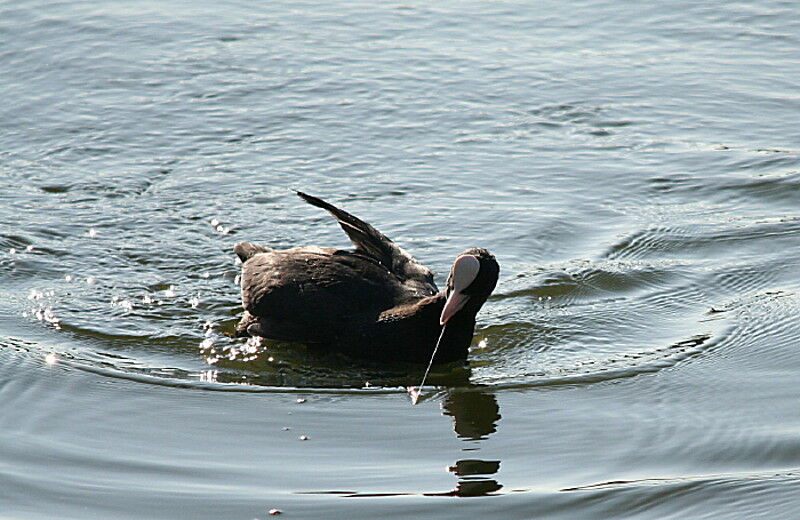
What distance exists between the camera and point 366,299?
23.4 feet

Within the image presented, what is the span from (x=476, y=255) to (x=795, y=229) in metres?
3.41

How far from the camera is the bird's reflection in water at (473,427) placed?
5.45 metres

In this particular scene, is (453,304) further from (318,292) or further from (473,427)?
(318,292)

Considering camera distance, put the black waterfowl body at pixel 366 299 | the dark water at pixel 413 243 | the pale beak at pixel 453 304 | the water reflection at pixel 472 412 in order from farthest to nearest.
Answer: the black waterfowl body at pixel 366 299 → the pale beak at pixel 453 304 → the water reflection at pixel 472 412 → the dark water at pixel 413 243

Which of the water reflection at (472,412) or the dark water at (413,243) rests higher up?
the dark water at (413,243)

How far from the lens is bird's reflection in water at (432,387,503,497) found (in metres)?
5.45

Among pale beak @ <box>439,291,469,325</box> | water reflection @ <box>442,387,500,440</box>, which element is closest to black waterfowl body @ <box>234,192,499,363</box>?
pale beak @ <box>439,291,469,325</box>

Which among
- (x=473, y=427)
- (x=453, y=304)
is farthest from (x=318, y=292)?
(x=473, y=427)

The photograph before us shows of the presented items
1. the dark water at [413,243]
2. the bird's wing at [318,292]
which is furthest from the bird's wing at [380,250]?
the dark water at [413,243]

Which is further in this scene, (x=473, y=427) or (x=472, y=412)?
(x=472, y=412)

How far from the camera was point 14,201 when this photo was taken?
945 centimetres

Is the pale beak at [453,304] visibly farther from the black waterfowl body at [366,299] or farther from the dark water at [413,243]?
the dark water at [413,243]

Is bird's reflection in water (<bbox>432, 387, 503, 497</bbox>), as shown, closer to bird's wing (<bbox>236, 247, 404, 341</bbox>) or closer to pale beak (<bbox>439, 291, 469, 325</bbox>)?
pale beak (<bbox>439, 291, 469, 325</bbox>)

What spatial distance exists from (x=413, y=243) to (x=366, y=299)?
1857 millimetres
